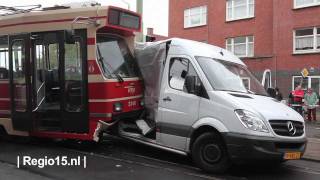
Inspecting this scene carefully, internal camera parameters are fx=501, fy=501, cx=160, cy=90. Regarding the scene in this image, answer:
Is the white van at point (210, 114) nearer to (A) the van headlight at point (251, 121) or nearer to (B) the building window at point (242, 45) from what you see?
(A) the van headlight at point (251, 121)

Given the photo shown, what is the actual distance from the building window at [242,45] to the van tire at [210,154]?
86.2ft

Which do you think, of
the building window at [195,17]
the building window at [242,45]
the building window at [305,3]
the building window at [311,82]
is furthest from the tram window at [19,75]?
the building window at [195,17]

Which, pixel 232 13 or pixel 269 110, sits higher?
pixel 232 13

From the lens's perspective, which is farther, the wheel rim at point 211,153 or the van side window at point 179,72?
the van side window at point 179,72

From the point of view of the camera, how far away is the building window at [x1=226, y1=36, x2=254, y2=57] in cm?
3475

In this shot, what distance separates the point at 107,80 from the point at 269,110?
11.5 ft

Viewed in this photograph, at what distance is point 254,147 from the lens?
27.3ft

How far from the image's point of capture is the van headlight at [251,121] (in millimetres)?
8414

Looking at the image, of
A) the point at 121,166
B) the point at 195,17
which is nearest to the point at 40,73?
the point at 121,166

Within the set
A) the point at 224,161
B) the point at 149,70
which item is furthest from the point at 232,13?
the point at 224,161

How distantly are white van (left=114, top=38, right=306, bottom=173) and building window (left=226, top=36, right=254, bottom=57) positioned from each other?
24.6 metres

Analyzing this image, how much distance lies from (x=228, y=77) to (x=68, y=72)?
138 inches

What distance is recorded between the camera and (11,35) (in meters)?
11.7

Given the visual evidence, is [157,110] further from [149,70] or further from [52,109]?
[52,109]
